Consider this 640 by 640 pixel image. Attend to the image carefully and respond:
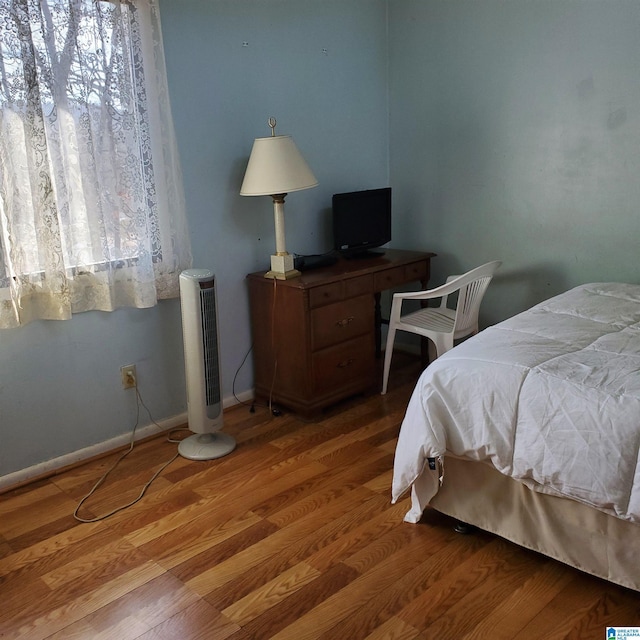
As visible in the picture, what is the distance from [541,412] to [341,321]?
1.52m

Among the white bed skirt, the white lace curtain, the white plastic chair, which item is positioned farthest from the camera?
the white plastic chair

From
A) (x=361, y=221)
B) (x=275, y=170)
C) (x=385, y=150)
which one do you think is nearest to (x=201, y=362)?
(x=275, y=170)

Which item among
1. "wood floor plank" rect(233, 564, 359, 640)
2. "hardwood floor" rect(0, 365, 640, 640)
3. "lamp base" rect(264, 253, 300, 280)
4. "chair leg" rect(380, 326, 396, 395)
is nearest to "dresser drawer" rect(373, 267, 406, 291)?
"chair leg" rect(380, 326, 396, 395)

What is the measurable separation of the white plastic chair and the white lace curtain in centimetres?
119

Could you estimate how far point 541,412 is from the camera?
75.9 inches

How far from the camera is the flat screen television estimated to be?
11.9ft

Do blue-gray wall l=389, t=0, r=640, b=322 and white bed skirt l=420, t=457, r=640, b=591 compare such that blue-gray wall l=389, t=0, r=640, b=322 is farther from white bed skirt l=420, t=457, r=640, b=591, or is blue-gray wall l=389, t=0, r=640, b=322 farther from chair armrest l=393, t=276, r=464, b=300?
white bed skirt l=420, t=457, r=640, b=591

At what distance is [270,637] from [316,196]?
247 cm

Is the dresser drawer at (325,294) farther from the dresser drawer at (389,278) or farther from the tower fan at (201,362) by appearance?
the tower fan at (201,362)

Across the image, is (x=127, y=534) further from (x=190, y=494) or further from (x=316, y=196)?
(x=316, y=196)

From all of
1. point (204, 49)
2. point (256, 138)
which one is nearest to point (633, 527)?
point (256, 138)

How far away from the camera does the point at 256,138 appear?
331 cm

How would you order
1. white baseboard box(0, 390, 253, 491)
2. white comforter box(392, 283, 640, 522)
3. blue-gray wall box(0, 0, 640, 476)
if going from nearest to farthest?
1. white comforter box(392, 283, 640, 522)
2. white baseboard box(0, 390, 253, 491)
3. blue-gray wall box(0, 0, 640, 476)

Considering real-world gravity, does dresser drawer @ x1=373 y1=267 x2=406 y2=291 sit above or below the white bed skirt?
above
